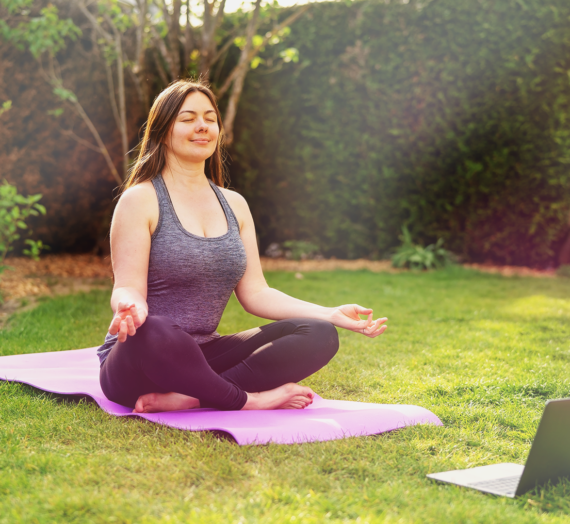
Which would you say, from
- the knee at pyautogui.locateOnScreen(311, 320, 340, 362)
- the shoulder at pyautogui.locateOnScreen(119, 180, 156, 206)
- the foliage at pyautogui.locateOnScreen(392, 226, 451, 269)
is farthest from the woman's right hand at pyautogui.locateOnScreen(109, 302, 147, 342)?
the foliage at pyautogui.locateOnScreen(392, 226, 451, 269)

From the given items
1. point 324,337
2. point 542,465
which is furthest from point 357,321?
point 542,465

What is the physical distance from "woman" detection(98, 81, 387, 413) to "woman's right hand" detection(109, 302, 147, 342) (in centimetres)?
9

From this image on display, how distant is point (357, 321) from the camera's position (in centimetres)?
243

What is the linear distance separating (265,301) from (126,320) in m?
0.82

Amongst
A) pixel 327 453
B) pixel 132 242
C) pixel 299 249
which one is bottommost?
pixel 299 249

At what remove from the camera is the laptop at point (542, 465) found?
1684 mm

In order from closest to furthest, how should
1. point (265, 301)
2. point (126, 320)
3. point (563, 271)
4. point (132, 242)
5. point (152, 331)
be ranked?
point (126, 320) → point (152, 331) → point (132, 242) → point (265, 301) → point (563, 271)

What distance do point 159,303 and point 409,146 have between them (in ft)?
18.4

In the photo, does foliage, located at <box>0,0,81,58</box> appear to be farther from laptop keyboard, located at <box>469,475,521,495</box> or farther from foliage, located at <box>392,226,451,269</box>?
laptop keyboard, located at <box>469,475,521,495</box>

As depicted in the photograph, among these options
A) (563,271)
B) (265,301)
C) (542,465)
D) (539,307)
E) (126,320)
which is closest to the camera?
(542,465)

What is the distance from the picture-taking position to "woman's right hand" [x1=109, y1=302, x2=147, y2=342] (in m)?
1.96

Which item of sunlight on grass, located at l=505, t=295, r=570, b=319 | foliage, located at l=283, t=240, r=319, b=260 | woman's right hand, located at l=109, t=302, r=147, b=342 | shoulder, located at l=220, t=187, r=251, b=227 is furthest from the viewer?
foliage, located at l=283, t=240, r=319, b=260

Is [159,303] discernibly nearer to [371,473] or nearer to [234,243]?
[234,243]

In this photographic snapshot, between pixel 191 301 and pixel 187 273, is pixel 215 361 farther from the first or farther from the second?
pixel 187 273
